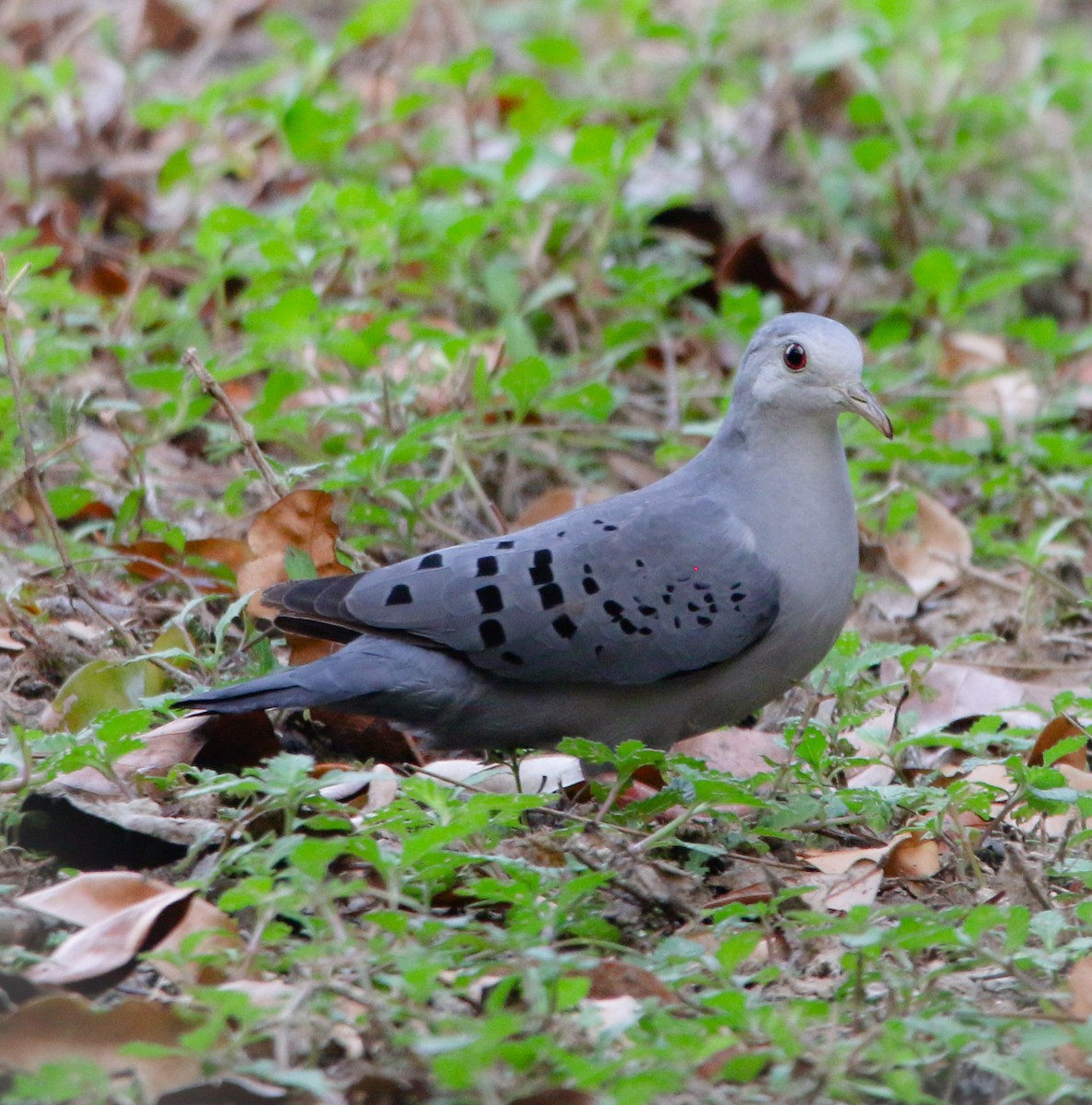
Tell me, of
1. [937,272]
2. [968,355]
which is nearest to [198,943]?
[937,272]

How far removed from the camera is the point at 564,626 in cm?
351

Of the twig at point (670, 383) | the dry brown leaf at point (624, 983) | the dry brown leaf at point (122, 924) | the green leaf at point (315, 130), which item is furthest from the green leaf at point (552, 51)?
the dry brown leaf at point (624, 983)

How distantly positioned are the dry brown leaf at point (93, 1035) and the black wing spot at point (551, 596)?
136 centimetres

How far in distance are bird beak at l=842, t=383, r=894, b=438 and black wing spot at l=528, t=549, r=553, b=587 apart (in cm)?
76

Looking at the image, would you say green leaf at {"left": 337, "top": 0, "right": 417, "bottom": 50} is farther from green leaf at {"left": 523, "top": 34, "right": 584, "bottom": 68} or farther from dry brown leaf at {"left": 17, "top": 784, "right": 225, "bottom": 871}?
dry brown leaf at {"left": 17, "top": 784, "right": 225, "bottom": 871}

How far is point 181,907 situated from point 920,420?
3191 mm

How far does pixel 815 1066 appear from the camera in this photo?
2314 millimetres

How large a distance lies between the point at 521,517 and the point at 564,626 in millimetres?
1276

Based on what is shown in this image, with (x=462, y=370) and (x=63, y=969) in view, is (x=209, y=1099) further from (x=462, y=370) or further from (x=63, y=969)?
(x=462, y=370)

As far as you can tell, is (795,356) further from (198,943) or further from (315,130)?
(315,130)

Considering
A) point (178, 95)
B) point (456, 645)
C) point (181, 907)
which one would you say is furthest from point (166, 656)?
point (178, 95)

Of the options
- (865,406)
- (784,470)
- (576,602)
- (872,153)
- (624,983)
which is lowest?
(624,983)

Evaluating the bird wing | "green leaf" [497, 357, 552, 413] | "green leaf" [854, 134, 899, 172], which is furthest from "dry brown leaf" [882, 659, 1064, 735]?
"green leaf" [854, 134, 899, 172]

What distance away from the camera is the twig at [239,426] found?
371 centimetres
